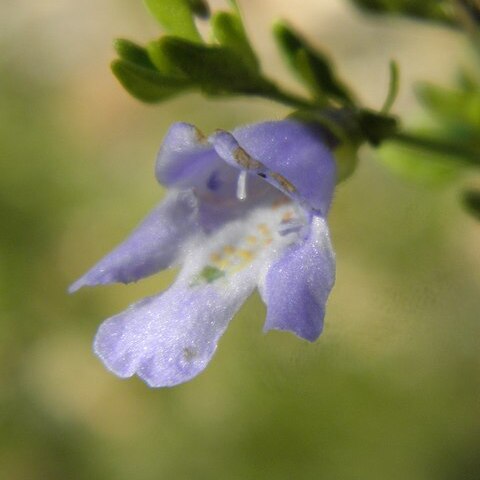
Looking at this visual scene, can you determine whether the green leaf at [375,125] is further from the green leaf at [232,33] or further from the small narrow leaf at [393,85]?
the green leaf at [232,33]

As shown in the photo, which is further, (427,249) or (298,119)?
(427,249)

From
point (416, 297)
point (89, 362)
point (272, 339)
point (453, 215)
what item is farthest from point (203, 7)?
point (89, 362)

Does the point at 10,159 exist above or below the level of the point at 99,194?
above

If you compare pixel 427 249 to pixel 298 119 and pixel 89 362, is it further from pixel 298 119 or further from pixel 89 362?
pixel 298 119

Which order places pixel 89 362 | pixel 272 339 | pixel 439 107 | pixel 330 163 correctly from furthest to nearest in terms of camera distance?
pixel 89 362, pixel 272 339, pixel 439 107, pixel 330 163

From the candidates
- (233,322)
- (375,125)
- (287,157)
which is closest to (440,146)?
(375,125)

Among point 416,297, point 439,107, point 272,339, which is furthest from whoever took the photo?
→ point 272,339
